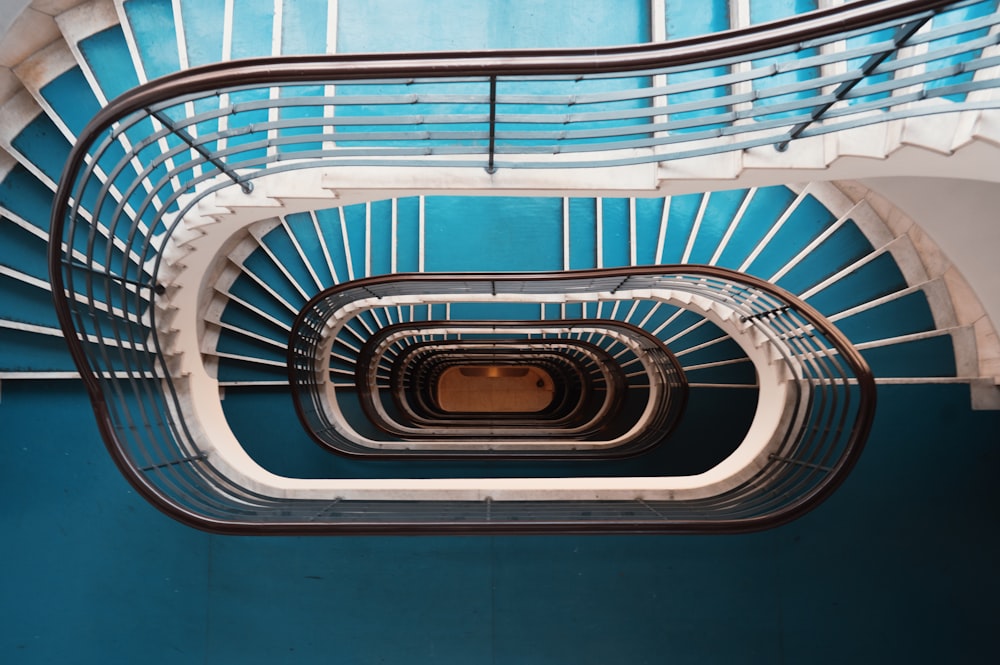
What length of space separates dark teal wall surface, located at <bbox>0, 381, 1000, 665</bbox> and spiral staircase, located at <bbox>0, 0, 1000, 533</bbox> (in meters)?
0.38

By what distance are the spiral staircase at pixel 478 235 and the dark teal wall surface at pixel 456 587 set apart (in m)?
0.38

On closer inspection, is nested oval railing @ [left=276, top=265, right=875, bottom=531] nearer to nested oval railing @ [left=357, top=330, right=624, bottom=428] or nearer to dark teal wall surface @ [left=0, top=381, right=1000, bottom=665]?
dark teal wall surface @ [left=0, top=381, right=1000, bottom=665]

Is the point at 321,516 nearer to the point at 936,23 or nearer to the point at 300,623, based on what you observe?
the point at 300,623

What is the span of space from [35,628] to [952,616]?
278 inches

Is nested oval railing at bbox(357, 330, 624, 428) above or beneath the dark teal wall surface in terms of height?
above

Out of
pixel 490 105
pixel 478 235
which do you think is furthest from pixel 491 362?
pixel 490 105

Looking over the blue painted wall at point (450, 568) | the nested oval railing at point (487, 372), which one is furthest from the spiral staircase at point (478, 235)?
the nested oval railing at point (487, 372)

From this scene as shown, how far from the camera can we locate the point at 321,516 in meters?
3.87

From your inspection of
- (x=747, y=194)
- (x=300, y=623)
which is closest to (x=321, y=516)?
(x=300, y=623)

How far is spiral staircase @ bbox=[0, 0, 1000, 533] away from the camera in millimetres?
2602

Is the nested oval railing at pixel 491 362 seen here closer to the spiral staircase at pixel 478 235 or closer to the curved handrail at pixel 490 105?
the spiral staircase at pixel 478 235

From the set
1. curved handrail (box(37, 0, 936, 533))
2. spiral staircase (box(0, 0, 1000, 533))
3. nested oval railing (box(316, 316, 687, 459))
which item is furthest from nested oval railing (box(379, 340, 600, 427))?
curved handrail (box(37, 0, 936, 533))

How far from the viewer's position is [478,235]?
255 inches

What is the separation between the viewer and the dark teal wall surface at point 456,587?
15.3 feet
